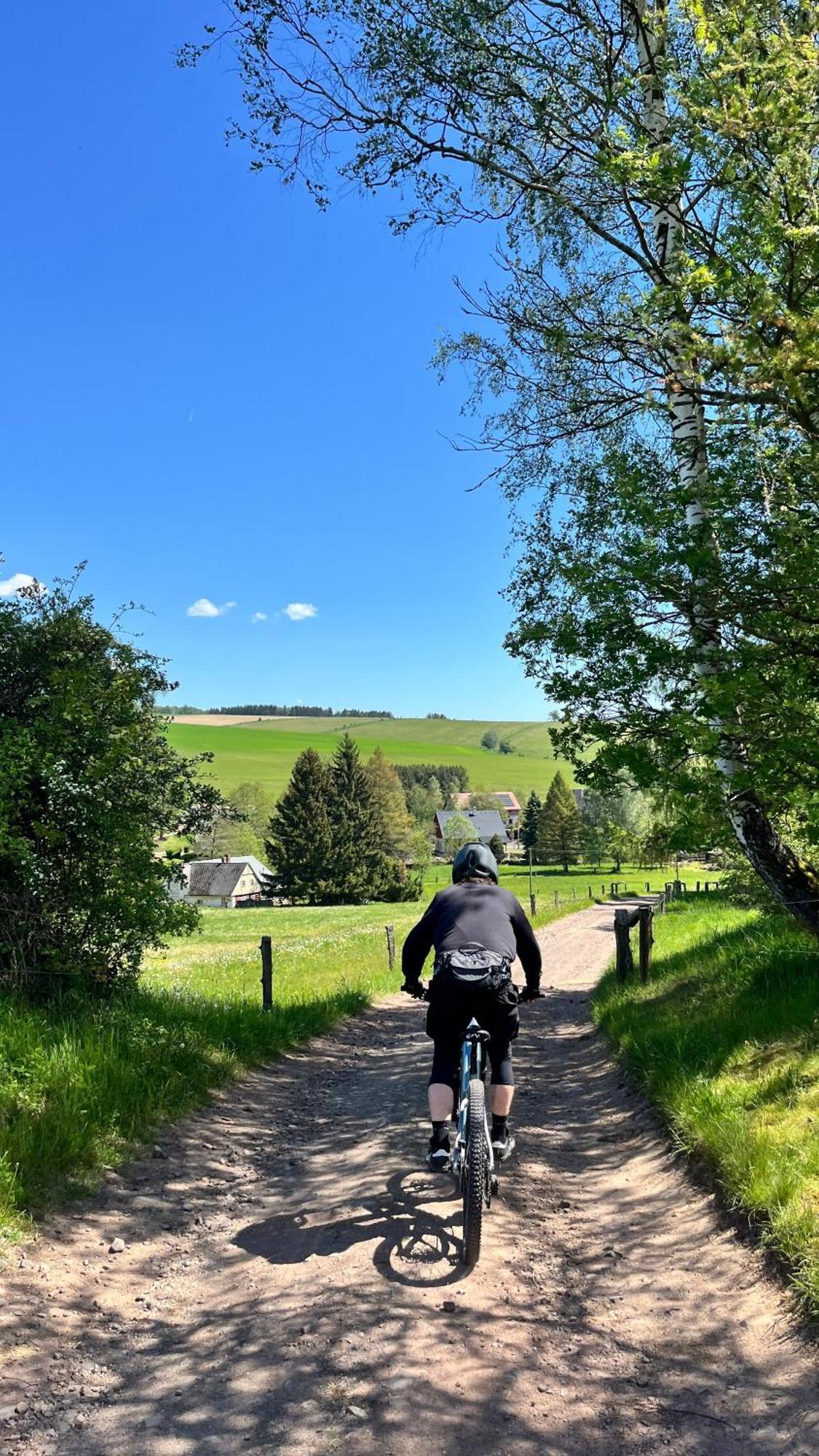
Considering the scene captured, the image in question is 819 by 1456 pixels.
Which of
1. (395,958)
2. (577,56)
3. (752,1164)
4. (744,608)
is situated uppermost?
(577,56)

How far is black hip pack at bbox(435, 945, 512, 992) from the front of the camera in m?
4.12

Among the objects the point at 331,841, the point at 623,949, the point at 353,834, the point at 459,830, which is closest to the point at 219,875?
the point at 331,841

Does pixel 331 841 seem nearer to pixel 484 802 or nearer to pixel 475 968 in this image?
pixel 475 968

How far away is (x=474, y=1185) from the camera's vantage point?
12.1 feet

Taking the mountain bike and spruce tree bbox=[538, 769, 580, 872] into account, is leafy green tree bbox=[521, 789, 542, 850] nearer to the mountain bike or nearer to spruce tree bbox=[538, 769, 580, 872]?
spruce tree bbox=[538, 769, 580, 872]

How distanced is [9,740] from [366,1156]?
14.2 ft

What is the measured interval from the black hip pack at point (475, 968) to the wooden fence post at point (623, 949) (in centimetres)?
789

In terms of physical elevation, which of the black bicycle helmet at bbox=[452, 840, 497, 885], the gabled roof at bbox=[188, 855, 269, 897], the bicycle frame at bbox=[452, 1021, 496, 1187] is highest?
the black bicycle helmet at bbox=[452, 840, 497, 885]

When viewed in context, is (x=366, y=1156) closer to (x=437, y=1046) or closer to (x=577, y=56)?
(x=437, y=1046)

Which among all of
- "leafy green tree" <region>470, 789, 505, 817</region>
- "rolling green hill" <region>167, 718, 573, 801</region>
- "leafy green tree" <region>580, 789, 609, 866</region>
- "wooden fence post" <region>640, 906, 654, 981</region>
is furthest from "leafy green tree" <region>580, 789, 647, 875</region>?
"rolling green hill" <region>167, 718, 573, 801</region>

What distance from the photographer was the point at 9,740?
6641mm

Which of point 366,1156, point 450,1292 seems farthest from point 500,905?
point 366,1156

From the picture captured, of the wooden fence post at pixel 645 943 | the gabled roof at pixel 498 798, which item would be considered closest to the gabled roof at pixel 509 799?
the gabled roof at pixel 498 798

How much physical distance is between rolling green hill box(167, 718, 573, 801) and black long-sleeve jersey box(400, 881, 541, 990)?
105782mm
